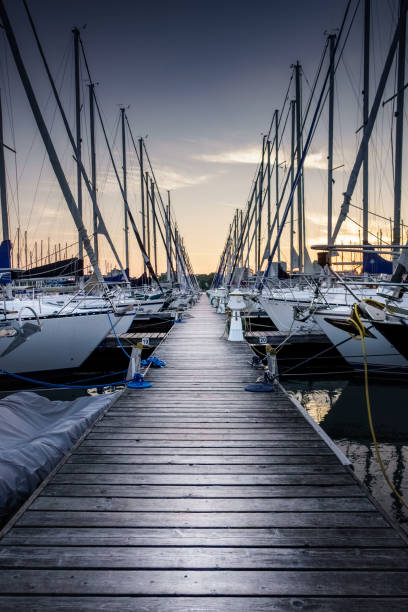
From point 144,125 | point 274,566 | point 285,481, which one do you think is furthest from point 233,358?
point 144,125

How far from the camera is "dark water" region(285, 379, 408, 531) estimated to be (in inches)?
252

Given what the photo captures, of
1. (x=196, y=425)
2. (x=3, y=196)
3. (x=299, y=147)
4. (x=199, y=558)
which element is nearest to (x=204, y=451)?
(x=196, y=425)

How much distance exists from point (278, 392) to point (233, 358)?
3.31m

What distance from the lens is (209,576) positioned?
237 cm

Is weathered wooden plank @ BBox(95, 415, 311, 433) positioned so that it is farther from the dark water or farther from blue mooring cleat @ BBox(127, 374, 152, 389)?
the dark water

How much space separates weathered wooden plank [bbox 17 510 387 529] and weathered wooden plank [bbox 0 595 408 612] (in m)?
0.71

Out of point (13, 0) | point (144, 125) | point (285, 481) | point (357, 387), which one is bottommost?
point (357, 387)

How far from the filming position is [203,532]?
2.83 meters

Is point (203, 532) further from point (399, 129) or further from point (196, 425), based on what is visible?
point (399, 129)

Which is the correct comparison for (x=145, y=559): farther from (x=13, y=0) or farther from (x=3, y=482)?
(x=13, y=0)

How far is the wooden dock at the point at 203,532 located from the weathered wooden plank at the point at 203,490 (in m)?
0.02

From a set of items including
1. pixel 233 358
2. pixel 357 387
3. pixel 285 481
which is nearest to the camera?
pixel 285 481

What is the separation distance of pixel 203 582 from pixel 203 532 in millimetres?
510

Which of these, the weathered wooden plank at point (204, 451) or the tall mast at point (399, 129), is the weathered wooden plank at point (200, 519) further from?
the tall mast at point (399, 129)
